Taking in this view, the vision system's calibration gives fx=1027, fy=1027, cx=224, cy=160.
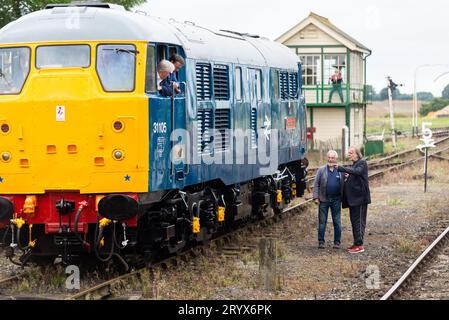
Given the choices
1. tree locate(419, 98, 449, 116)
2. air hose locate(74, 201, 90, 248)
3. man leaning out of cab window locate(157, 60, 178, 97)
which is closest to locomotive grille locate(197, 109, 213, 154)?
man leaning out of cab window locate(157, 60, 178, 97)

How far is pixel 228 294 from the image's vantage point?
12.5 metres

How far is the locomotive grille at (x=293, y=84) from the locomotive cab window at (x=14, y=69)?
868 cm

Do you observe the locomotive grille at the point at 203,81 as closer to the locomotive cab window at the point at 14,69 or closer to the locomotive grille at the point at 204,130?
the locomotive grille at the point at 204,130

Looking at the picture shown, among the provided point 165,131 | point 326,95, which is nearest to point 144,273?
point 165,131

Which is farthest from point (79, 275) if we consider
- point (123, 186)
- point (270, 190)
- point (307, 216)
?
point (307, 216)

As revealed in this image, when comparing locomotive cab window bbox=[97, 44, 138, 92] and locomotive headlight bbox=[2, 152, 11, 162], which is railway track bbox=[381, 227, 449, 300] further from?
locomotive headlight bbox=[2, 152, 11, 162]

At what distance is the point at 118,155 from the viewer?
500 inches

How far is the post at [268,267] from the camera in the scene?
42.1ft

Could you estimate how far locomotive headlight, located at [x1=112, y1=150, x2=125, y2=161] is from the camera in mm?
12680

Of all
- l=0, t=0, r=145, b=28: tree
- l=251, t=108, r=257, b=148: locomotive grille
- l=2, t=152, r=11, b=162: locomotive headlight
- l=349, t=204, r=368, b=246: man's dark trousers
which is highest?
l=0, t=0, r=145, b=28: tree

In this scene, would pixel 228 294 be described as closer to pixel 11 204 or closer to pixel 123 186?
pixel 123 186

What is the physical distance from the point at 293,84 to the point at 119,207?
9.44 meters

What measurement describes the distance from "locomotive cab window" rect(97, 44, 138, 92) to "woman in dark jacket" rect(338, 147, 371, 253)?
14.4 feet

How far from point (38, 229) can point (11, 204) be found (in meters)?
0.67
